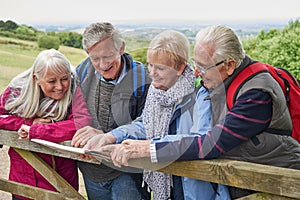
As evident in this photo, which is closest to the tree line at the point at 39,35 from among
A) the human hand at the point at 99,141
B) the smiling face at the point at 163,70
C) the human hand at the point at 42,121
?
the human hand at the point at 42,121

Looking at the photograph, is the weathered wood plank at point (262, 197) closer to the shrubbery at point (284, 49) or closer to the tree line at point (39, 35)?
the shrubbery at point (284, 49)

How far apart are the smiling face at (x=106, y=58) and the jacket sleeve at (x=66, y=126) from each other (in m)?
0.20

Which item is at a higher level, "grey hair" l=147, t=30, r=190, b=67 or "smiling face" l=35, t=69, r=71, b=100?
"grey hair" l=147, t=30, r=190, b=67

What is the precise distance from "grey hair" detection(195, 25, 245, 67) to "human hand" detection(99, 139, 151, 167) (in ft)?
1.37

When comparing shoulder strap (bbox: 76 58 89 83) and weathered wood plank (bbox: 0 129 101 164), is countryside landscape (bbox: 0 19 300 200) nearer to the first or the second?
shoulder strap (bbox: 76 58 89 83)

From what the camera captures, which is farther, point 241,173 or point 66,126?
point 66,126

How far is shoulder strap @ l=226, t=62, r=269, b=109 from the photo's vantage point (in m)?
1.53

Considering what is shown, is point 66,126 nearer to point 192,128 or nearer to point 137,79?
point 137,79

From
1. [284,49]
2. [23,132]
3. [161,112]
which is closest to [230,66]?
[161,112]

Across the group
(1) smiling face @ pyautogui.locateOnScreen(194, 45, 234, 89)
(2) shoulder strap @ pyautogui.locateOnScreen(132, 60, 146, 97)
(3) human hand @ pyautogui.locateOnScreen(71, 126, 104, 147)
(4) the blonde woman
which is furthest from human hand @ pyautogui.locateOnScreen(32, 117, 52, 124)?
(1) smiling face @ pyautogui.locateOnScreen(194, 45, 234, 89)

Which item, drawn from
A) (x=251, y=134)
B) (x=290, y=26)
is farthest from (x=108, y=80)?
(x=290, y=26)

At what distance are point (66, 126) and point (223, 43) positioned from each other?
2.91 ft

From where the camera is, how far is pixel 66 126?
2062 mm

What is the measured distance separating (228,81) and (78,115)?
80 cm
